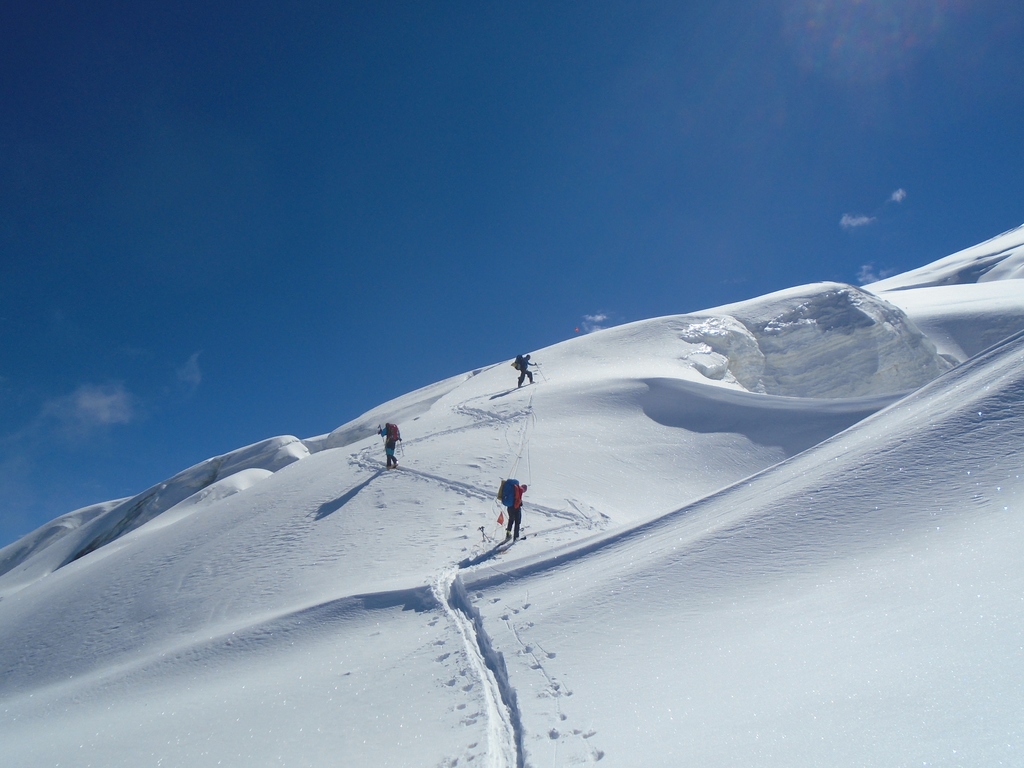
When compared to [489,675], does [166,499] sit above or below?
above

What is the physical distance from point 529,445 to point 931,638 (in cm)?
1423

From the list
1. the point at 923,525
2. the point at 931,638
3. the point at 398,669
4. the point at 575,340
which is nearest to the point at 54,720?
the point at 398,669

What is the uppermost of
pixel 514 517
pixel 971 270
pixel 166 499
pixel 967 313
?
pixel 971 270

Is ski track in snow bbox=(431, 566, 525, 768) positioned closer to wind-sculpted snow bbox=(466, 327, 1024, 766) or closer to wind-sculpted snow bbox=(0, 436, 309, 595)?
wind-sculpted snow bbox=(466, 327, 1024, 766)

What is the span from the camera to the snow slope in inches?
180

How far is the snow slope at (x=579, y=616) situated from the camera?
4.57 meters

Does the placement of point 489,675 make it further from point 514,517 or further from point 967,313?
point 967,313

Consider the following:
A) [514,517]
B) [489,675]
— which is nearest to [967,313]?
[514,517]

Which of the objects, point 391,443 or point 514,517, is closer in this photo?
point 514,517

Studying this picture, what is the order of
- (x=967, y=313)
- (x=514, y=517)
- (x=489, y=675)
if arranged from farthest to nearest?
(x=967, y=313)
(x=514, y=517)
(x=489, y=675)

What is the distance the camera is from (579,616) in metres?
7.41

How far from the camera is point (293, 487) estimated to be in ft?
56.7

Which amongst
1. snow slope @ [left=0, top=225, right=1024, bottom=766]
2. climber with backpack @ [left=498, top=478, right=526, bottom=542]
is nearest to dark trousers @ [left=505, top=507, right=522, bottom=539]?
climber with backpack @ [left=498, top=478, right=526, bottom=542]

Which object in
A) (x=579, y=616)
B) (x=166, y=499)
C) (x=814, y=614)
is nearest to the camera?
(x=814, y=614)
